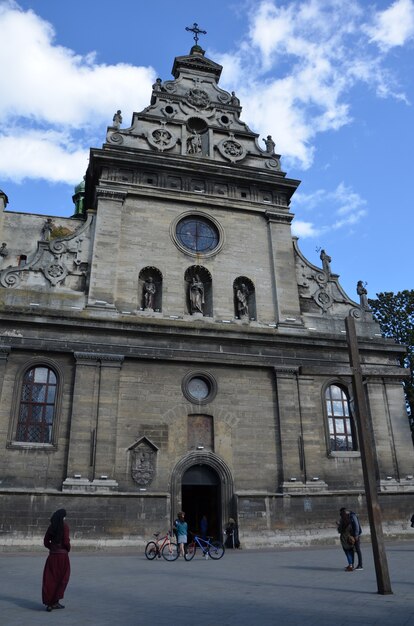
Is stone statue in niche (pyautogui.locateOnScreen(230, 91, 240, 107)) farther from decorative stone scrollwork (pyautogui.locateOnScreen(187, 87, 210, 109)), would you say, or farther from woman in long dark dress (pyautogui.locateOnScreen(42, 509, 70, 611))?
woman in long dark dress (pyautogui.locateOnScreen(42, 509, 70, 611))

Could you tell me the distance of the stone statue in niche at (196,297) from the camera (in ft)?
69.9

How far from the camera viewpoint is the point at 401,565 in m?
Answer: 11.7

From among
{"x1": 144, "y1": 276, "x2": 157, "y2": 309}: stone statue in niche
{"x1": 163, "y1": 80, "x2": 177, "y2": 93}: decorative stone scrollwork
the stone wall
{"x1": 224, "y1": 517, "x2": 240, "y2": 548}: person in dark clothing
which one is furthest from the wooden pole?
{"x1": 163, "y1": 80, "x2": 177, "y2": 93}: decorative stone scrollwork

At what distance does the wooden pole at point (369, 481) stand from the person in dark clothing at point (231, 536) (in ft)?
32.5

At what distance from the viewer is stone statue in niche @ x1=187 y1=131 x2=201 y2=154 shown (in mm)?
24828

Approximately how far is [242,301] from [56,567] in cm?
1565

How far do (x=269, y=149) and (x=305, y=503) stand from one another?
1720 cm

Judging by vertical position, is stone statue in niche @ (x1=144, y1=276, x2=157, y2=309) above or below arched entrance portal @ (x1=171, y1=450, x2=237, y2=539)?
above

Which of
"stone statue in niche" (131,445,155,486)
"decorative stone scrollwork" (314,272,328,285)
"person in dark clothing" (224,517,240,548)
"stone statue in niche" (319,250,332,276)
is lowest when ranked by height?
"person in dark clothing" (224,517,240,548)

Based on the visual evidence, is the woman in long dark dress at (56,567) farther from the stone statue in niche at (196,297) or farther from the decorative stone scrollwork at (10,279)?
the stone statue in niche at (196,297)

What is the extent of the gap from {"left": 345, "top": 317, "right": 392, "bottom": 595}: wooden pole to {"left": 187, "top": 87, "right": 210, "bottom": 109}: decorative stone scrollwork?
1983 centimetres

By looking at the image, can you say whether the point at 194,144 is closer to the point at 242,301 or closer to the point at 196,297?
the point at 196,297

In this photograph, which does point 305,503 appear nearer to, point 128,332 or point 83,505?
point 83,505

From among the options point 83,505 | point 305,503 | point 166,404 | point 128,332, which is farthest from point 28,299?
point 305,503
